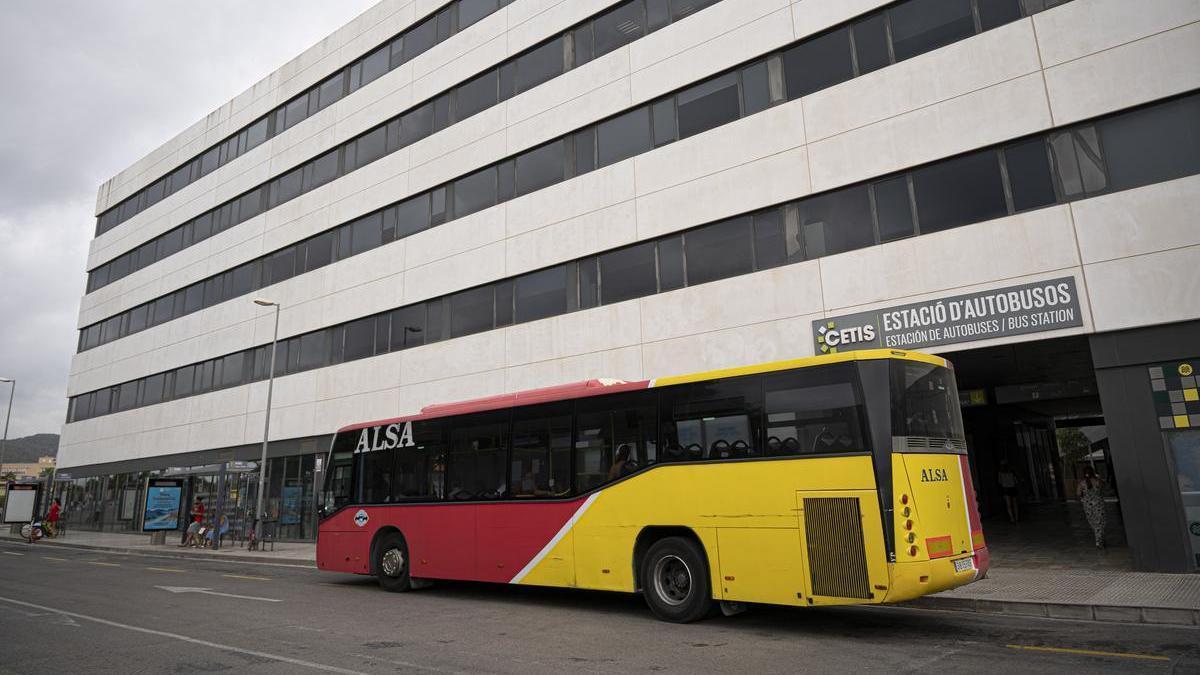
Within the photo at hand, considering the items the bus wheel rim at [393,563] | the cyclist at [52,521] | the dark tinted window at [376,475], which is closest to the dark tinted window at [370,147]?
the dark tinted window at [376,475]

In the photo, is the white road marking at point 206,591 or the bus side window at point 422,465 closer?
the white road marking at point 206,591

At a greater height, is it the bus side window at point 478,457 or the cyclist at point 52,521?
the bus side window at point 478,457

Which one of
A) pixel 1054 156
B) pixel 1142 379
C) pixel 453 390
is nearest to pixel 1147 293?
pixel 1142 379

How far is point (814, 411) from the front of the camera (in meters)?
8.45

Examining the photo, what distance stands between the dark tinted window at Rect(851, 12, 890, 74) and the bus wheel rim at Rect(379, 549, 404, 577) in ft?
47.2

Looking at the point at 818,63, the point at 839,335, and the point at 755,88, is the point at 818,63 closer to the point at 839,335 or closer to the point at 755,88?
the point at 755,88

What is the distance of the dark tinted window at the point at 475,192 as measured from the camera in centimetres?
2294

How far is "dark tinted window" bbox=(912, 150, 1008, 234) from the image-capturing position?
544 inches

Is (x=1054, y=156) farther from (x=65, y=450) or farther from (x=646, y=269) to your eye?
(x=65, y=450)

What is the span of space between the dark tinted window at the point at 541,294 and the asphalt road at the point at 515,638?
9.55 metres

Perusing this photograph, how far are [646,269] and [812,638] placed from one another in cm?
1181

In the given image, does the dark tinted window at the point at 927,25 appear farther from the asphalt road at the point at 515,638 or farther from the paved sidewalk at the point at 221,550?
the paved sidewalk at the point at 221,550

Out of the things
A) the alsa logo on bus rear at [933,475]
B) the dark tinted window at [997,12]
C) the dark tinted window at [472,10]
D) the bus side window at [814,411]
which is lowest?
the alsa logo on bus rear at [933,475]

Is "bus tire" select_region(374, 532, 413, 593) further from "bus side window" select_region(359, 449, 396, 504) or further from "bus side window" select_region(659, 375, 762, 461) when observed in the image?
"bus side window" select_region(659, 375, 762, 461)
